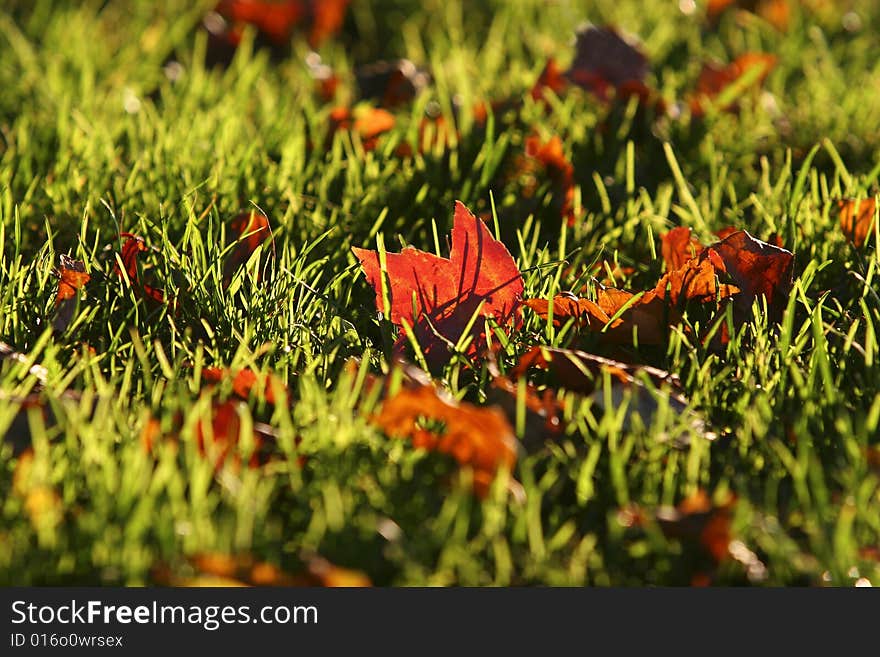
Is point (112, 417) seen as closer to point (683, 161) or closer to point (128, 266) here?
point (128, 266)

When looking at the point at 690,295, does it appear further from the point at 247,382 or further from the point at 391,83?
the point at 391,83

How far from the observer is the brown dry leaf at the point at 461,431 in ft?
4.83

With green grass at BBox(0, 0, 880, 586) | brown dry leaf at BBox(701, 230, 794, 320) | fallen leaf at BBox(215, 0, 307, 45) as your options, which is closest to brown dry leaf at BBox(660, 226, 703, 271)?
green grass at BBox(0, 0, 880, 586)

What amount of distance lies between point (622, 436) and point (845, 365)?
416 millimetres

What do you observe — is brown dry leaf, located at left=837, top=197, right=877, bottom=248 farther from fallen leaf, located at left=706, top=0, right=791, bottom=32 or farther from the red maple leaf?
fallen leaf, located at left=706, top=0, right=791, bottom=32

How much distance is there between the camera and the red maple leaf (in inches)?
72.1

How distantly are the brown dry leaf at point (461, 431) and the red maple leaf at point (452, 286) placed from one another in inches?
11.3

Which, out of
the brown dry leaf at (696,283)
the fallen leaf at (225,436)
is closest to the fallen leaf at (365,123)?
the brown dry leaf at (696,283)

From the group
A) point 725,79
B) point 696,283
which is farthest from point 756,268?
point 725,79

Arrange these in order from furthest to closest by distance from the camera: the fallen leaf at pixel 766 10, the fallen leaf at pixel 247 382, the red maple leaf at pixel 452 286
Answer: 1. the fallen leaf at pixel 766 10
2. the red maple leaf at pixel 452 286
3. the fallen leaf at pixel 247 382

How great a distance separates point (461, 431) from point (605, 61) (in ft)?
5.84

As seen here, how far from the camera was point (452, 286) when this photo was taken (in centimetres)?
186

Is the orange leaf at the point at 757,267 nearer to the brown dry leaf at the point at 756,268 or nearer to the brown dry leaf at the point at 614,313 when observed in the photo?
the brown dry leaf at the point at 756,268

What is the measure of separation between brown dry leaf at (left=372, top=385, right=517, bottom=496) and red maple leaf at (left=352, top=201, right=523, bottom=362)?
287mm
